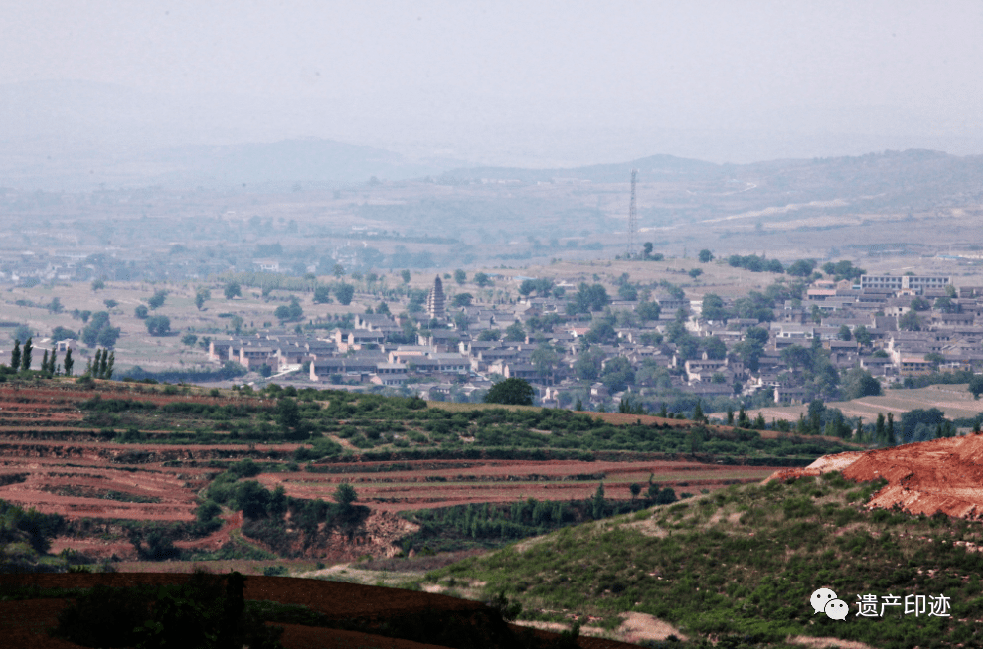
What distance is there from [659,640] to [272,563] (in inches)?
604

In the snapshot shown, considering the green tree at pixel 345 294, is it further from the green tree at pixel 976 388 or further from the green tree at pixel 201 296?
the green tree at pixel 976 388

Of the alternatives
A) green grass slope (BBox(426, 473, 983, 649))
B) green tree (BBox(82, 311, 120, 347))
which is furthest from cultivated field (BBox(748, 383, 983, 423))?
green tree (BBox(82, 311, 120, 347))

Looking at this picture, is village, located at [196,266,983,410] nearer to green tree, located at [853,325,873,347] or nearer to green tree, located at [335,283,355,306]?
green tree, located at [853,325,873,347]

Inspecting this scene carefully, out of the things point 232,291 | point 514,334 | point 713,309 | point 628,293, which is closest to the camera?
point 514,334

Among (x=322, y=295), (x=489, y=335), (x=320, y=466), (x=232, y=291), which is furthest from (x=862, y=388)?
(x=232, y=291)

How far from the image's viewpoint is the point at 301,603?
53.1ft

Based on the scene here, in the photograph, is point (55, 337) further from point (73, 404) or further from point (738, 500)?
point (738, 500)

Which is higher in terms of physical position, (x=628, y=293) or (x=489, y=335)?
(x=628, y=293)

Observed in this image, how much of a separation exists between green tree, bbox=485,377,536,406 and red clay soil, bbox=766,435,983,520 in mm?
32911

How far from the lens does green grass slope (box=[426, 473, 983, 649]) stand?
17953 millimetres

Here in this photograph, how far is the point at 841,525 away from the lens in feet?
68.5

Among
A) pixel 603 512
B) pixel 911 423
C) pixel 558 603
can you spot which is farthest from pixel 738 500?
pixel 911 423

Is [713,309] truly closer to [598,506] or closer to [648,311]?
[648,311]

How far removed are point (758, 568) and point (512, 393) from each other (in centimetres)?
3622
